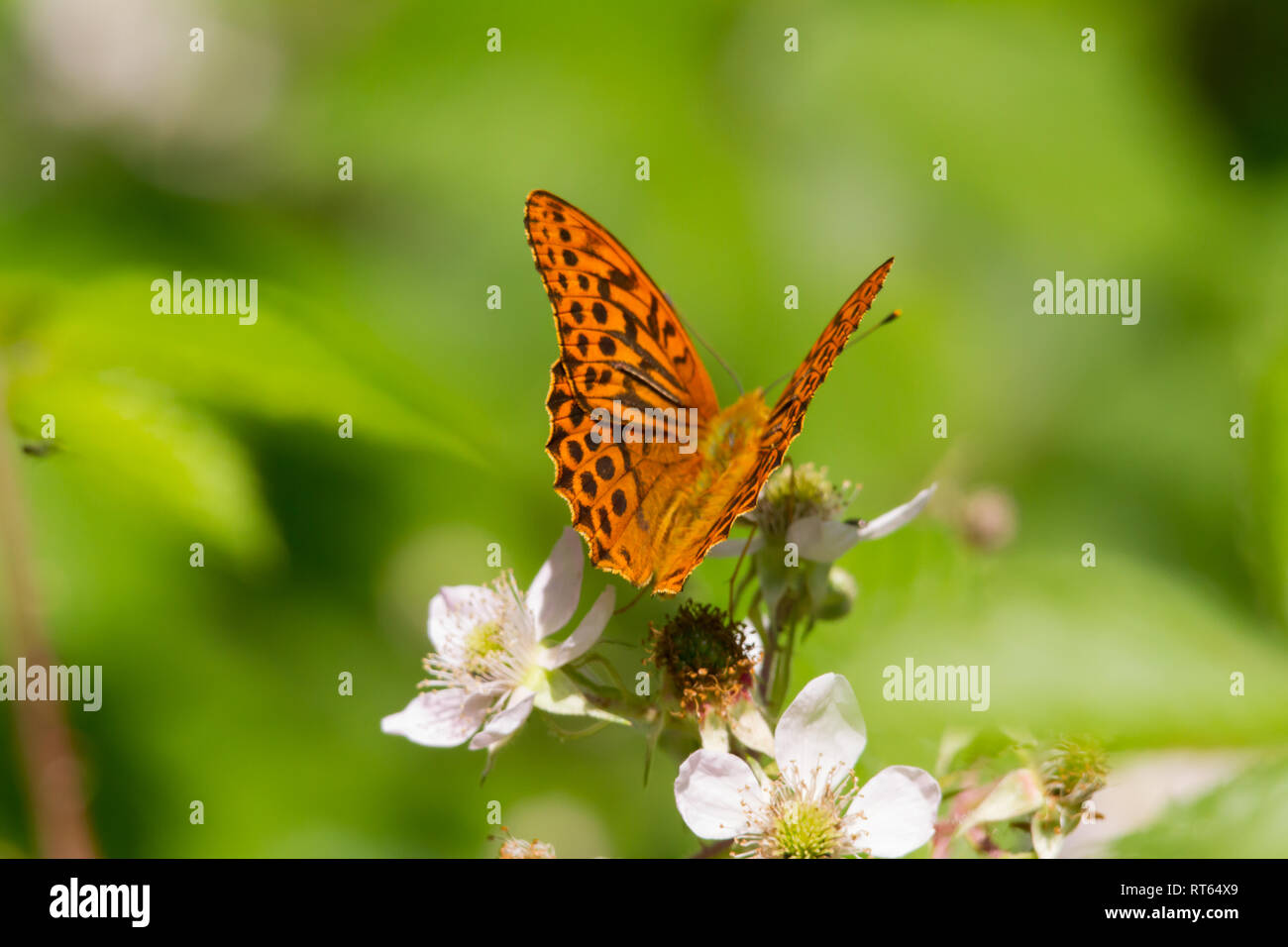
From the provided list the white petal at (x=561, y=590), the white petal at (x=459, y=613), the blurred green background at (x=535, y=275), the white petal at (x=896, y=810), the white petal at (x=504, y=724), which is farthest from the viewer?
the blurred green background at (x=535, y=275)

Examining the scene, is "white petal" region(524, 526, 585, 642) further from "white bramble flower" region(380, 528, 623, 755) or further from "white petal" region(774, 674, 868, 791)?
"white petal" region(774, 674, 868, 791)

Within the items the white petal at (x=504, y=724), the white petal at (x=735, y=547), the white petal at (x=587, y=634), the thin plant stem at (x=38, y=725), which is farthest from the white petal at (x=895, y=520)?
the thin plant stem at (x=38, y=725)

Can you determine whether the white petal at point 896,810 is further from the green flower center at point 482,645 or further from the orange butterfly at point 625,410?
the green flower center at point 482,645

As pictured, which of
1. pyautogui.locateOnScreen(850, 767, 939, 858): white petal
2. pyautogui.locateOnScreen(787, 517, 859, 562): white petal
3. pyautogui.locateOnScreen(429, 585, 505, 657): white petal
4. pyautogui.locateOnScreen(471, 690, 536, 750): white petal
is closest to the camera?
pyautogui.locateOnScreen(850, 767, 939, 858): white petal

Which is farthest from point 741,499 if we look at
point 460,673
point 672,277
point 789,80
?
point 789,80

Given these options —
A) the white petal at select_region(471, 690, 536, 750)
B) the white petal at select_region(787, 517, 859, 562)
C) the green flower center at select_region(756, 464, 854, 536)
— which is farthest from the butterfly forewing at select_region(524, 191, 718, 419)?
the white petal at select_region(471, 690, 536, 750)
